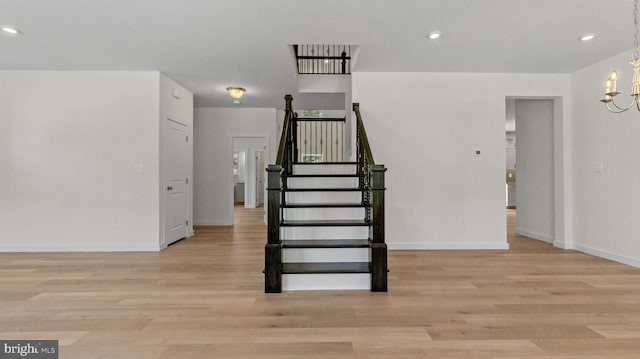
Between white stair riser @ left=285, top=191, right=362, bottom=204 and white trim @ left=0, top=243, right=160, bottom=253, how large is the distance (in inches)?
88.9

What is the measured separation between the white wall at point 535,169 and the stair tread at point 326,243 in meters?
3.98

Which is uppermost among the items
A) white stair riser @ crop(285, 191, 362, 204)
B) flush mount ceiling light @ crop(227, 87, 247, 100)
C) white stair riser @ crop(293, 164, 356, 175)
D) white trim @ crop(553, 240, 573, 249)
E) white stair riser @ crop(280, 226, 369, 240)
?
flush mount ceiling light @ crop(227, 87, 247, 100)

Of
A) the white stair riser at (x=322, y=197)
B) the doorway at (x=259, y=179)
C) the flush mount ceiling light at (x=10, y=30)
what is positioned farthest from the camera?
the doorway at (x=259, y=179)

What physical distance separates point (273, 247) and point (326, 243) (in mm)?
597

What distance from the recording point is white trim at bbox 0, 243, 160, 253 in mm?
4703

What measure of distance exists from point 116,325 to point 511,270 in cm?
393

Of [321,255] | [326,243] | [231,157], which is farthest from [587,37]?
[231,157]

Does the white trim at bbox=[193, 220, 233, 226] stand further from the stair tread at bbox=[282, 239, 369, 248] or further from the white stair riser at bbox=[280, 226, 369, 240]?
the stair tread at bbox=[282, 239, 369, 248]

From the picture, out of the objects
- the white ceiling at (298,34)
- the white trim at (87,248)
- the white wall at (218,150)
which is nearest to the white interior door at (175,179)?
the white trim at (87,248)

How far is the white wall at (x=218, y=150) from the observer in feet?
24.3

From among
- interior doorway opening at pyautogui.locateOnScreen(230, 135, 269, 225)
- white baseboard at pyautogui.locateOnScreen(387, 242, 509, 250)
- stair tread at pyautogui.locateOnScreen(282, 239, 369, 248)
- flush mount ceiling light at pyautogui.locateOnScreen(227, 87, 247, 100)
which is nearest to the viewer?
stair tread at pyautogui.locateOnScreen(282, 239, 369, 248)

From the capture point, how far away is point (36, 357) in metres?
1.95

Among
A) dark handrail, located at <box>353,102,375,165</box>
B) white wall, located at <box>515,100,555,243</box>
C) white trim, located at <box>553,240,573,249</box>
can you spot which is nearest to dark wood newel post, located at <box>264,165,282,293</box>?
dark handrail, located at <box>353,102,375,165</box>

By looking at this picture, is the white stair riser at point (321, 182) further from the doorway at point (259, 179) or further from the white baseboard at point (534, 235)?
the doorway at point (259, 179)
